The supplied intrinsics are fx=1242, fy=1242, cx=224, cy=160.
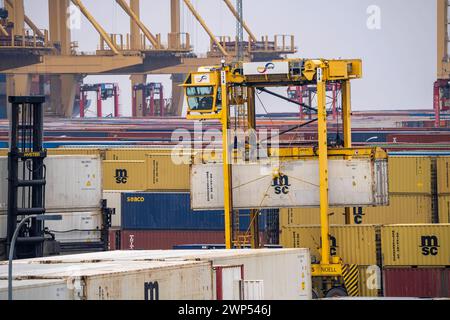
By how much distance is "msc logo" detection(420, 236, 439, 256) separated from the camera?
53.1 m

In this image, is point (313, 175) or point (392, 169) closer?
point (313, 175)

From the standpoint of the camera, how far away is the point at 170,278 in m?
31.1

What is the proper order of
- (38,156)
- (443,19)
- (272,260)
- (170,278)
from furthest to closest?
(443,19)
(38,156)
(272,260)
(170,278)

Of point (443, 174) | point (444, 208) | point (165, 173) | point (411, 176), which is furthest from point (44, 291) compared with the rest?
point (165, 173)

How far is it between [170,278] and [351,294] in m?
22.1

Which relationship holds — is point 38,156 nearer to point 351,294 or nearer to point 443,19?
point 351,294

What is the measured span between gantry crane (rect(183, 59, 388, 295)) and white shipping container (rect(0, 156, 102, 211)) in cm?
505

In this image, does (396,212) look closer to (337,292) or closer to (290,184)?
(290,184)

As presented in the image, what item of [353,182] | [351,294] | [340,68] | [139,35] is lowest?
[351,294]

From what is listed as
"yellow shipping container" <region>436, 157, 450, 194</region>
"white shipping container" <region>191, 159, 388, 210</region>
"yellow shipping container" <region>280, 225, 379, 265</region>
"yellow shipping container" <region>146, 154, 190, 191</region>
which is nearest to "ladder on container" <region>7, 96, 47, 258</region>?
"white shipping container" <region>191, 159, 388, 210</region>

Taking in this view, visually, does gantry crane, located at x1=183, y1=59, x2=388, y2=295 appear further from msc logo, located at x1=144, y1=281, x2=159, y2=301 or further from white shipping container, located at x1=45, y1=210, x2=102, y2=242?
msc logo, located at x1=144, y1=281, x2=159, y2=301

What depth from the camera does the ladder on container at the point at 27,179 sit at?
47.1 metres

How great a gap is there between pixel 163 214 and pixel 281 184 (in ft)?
41.1
